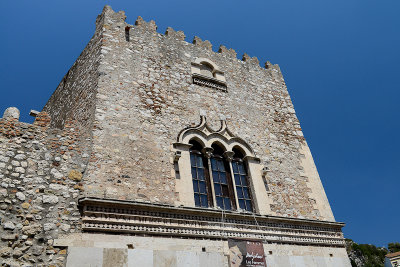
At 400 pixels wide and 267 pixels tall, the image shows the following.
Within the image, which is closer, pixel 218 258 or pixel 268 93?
pixel 218 258

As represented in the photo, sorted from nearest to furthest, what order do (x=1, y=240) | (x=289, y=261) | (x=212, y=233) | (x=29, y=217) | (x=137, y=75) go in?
1. (x=1, y=240)
2. (x=29, y=217)
3. (x=212, y=233)
4. (x=289, y=261)
5. (x=137, y=75)

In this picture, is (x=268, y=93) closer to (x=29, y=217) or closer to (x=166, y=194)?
(x=166, y=194)

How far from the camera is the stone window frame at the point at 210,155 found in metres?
8.41

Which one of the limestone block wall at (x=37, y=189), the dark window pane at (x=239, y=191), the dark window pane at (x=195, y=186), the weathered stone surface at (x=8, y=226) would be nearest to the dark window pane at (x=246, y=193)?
the dark window pane at (x=239, y=191)

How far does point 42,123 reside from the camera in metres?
7.70

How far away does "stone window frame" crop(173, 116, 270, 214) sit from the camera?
8406mm

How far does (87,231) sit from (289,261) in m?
4.94

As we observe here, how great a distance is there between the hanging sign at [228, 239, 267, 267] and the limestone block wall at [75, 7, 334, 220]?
134 centimetres

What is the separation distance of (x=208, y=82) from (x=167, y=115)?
2.41 m

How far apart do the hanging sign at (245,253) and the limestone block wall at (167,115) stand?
1.34 m

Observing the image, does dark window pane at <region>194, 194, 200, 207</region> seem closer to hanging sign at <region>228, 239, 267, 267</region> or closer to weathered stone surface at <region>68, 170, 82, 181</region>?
hanging sign at <region>228, 239, 267, 267</region>

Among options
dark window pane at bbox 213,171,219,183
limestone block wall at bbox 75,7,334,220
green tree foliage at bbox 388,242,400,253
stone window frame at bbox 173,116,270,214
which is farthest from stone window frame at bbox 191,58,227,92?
green tree foliage at bbox 388,242,400,253

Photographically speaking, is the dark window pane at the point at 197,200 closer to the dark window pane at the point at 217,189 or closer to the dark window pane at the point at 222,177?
the dark window pane at the point at 217,189

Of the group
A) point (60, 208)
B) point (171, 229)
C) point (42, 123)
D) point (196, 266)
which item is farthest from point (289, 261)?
point (42, 123)
